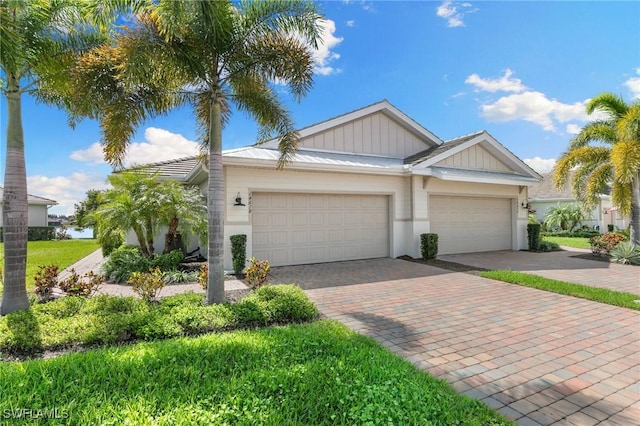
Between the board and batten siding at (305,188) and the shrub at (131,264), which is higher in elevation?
the board and batten siding at (305,188)

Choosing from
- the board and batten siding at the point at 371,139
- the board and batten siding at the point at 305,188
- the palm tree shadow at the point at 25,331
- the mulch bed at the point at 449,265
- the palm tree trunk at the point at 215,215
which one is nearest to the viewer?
the palm tree shadow at the point at 25,331

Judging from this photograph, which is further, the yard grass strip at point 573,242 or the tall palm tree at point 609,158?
the yard grass strip at point 573,242

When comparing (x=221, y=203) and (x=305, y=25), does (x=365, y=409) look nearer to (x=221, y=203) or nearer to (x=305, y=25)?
(x=221, y=203)

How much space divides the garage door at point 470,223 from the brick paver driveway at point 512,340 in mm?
5538

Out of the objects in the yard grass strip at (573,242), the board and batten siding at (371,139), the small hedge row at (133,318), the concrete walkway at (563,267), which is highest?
the board and batten siding at (371,139)

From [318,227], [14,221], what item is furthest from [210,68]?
[318,227]

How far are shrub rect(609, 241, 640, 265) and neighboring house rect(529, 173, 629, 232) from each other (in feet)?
41.8

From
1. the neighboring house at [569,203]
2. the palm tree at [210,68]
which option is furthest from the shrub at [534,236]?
the palm tree at [210,68]

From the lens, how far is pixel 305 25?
6.21m

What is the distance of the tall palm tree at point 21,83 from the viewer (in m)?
5.32

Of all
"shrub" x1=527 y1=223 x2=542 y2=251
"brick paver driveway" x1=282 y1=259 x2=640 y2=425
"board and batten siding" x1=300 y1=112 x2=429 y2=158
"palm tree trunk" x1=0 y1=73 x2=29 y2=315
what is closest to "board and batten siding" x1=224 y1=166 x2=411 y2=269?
"board and batten siding" x1=300 y1=112 x2=429 y2=158

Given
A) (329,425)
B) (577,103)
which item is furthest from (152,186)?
(577,103)

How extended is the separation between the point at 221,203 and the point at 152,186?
5.47m

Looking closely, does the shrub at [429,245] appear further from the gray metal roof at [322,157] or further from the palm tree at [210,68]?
Answer: the palm tree at [210,68]
